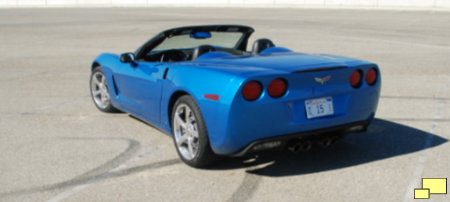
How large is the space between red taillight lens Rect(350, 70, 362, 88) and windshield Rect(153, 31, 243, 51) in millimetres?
1730

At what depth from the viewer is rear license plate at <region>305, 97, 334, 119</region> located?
4.52 metres

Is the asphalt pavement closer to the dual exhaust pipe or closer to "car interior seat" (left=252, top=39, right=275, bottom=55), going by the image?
the dual exhaust pipe

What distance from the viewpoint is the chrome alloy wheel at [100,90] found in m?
7.13

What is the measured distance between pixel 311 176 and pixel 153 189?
1.28 metres

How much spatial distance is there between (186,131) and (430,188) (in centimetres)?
204

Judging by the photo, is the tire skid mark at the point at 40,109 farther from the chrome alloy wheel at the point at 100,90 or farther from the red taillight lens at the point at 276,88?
the red taillight lens at the point at 276,88

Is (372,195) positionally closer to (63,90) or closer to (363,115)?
(363,115)

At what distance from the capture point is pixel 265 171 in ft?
15.7

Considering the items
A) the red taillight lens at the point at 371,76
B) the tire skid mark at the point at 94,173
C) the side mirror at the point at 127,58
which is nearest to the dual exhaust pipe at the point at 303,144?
the red taillight lens at the point at 371,76

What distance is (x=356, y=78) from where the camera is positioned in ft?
15.9

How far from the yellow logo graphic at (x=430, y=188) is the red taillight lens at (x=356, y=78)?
0.96 m

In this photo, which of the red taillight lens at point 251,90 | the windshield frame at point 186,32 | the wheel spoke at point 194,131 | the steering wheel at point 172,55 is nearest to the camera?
the red taillight lens at point 251,90

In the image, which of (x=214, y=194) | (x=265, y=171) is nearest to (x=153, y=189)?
(x=214, y=194)

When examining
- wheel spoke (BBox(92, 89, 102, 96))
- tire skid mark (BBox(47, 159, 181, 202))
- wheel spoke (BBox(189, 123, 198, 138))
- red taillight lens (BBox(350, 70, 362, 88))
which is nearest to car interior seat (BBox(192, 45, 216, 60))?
wheel spoke (BBox(189, 123, 198, 138))
